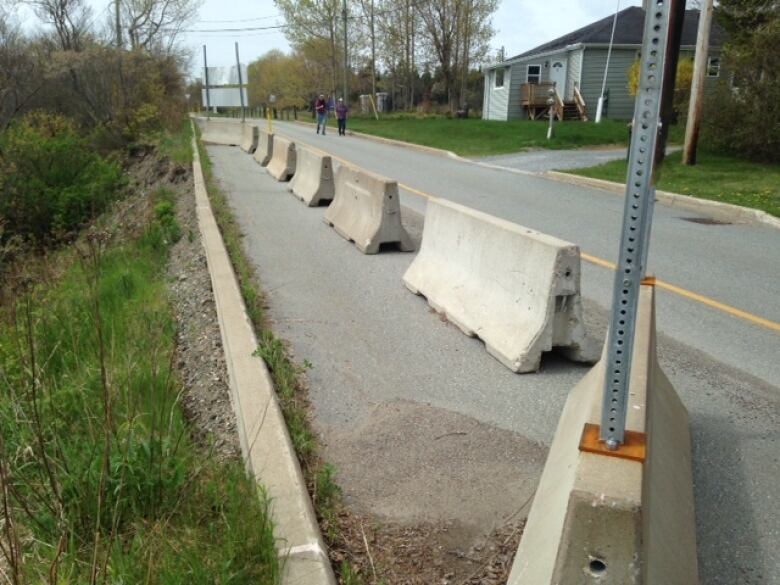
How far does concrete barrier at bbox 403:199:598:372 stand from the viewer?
4875 millimetres

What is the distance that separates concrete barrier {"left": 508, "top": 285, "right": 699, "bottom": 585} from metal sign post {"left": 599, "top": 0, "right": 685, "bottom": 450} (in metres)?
0.17

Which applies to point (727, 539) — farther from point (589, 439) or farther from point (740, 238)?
point (740, 238)

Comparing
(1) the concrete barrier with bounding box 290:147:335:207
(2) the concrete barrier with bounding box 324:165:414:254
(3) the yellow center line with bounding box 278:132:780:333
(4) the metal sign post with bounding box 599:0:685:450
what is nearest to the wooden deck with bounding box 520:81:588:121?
(1) the concrete barrier with bounding box 290:147:335:207

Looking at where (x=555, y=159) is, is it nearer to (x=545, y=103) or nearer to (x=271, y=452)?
(x=545, y=103)

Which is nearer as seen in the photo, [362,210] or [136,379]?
[136,379]

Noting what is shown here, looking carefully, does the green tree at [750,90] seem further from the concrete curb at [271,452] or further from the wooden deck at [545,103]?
the wooden deck at [545,103]

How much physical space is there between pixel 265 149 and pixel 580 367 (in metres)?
16.4

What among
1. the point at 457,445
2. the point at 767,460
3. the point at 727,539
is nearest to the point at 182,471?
the point at 457,445

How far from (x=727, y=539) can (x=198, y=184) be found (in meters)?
11.6

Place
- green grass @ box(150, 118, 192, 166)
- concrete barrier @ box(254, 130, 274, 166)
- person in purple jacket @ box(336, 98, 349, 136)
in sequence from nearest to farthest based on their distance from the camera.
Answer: green grass @ box(150, 118, 192, 166) → concrete barrier @ box(254, 130, 274, 166) → person in purple jacket @ box(336, 98, 349, 136)

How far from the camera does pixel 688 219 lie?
1177cm

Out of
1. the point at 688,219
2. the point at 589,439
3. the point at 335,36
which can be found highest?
the point at 335,36

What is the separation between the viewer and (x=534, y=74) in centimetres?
3994

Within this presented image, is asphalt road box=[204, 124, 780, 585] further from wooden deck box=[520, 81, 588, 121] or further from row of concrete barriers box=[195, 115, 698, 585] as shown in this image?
wooden deck box=[520, 81, 588, 121]
